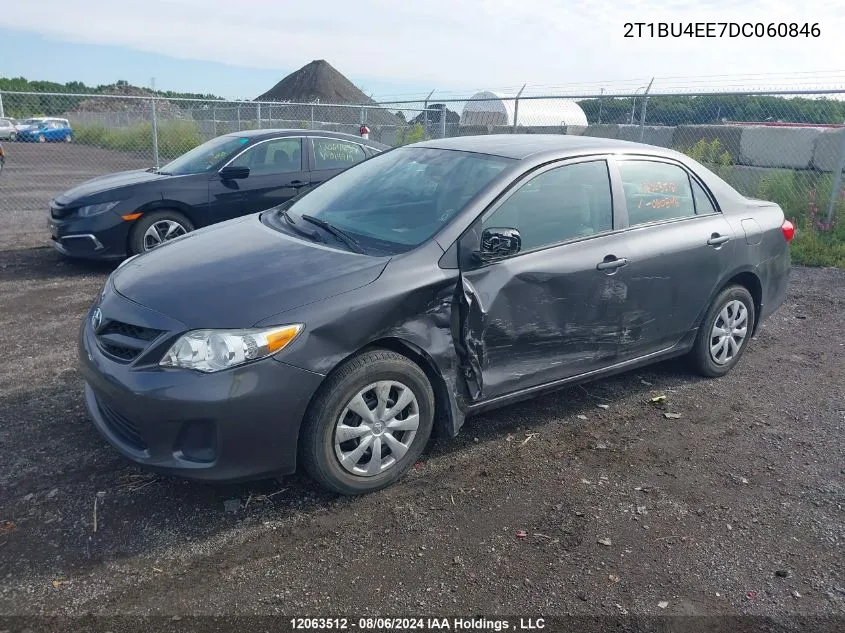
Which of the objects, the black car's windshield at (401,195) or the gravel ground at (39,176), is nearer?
the black car's windshield at (401,195)

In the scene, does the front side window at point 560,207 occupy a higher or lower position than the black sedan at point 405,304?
higher

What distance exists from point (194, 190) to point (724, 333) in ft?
18.3

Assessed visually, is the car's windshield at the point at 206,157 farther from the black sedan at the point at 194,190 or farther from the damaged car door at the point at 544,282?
the damaged car door at the point at 544,282

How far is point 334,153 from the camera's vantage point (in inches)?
324

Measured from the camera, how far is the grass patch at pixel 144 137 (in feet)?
58.9

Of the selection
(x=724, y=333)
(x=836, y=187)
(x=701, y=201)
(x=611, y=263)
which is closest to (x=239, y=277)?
(x=611, y=263)

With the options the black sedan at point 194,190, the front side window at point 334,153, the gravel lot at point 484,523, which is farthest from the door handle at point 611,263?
the front side window at point 334,153

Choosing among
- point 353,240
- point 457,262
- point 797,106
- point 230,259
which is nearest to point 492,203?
point 457,262

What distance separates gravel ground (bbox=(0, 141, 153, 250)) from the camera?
9669 millimetres

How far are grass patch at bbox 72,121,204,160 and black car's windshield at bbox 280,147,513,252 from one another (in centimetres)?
1392

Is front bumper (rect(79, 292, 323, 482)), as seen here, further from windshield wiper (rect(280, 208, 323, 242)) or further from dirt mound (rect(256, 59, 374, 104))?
dirt mound (rect(256, 59, 374, 104))

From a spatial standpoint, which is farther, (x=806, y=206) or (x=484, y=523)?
(x=806, y=206)

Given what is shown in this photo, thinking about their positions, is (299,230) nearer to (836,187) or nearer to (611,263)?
(611,263)

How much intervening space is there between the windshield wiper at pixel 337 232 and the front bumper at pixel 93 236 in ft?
12.5
